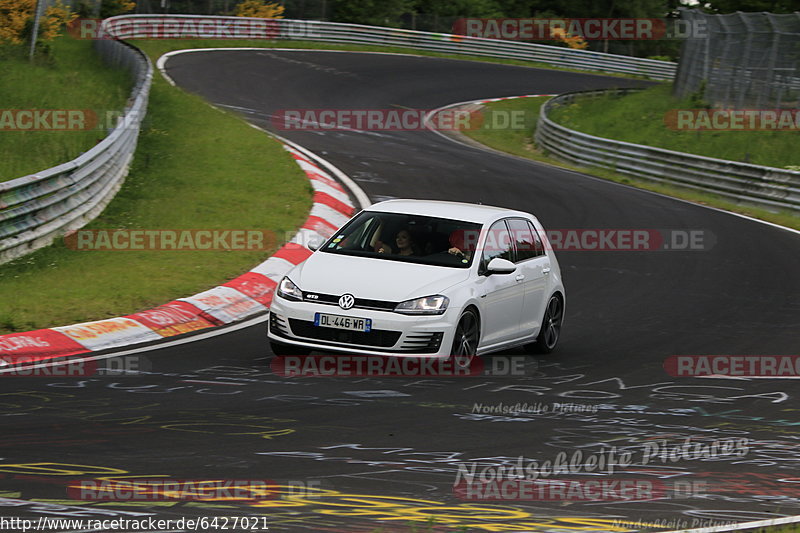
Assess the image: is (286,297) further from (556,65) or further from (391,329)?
(556,65)

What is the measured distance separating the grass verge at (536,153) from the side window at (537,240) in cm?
1125

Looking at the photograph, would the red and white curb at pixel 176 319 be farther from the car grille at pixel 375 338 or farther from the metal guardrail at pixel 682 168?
the metal guardrail at pixel 682 168

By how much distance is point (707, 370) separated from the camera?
11.0 m

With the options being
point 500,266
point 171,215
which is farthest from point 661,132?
point 500,266

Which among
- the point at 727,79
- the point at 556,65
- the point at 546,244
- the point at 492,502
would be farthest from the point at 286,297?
the point at 556,65

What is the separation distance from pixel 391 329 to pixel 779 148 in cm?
2148

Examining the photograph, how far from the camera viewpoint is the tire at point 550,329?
1168 centimetres

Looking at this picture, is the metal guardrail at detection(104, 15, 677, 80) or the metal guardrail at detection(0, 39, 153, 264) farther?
the metal guardrail at detection(104, 15, 677, 80)

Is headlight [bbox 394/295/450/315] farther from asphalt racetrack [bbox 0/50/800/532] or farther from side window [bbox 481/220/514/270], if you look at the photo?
side window [bbox 481/220/514/270]

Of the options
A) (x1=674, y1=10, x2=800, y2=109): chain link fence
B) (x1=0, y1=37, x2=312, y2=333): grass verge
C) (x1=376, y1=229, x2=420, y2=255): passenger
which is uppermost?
(x1=674, y1=10, x2=800, y2=109): chain link fence

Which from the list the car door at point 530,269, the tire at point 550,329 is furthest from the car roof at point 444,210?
the tire at point 550,329

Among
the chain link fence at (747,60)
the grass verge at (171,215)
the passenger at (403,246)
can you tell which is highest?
the chain link fence at (747,60)

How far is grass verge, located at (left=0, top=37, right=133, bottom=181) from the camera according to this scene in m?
17.8

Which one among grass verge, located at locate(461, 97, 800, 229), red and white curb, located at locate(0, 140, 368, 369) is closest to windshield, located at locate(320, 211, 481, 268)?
red and white curb, located at locate(0, 140, 368, 369)
